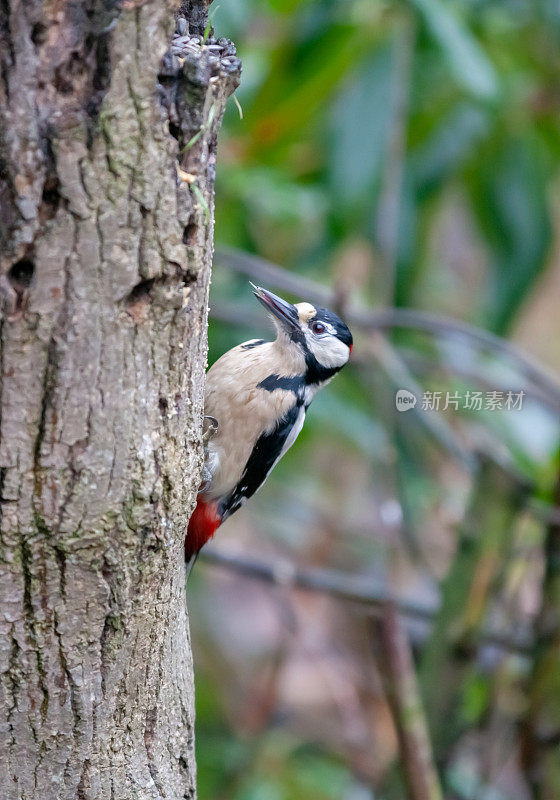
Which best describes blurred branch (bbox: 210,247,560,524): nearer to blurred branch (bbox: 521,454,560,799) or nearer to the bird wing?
blurred branch (bbox: 521,454,560,799)

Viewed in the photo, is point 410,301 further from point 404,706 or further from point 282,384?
point 404,706

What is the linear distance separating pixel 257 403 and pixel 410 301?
2.04 meters

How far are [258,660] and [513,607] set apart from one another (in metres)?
3.69

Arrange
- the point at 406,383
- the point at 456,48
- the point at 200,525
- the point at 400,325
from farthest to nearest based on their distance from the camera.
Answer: the point at 406,383 < the point at 400,325 < the point at 456,48 < the point at 200,525

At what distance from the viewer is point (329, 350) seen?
273cm

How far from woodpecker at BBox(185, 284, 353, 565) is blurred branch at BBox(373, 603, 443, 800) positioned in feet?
2.51

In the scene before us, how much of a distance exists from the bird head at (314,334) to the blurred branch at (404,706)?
36.1 inches

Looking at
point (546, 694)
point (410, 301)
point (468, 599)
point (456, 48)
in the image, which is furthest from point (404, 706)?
point (456, 48)

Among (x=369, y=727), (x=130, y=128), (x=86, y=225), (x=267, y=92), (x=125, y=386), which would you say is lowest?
(x=369, y=727)

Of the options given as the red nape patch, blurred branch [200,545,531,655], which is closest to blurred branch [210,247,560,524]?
blurred branch [200,545,531,655]

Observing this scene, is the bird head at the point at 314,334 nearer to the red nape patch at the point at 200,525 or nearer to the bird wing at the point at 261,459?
the bird wing at the point at 261,459

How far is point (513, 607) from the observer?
375cm

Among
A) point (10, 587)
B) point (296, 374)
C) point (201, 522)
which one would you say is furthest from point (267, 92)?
point (10, 587)

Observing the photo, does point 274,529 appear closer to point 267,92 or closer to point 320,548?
point 320,548
